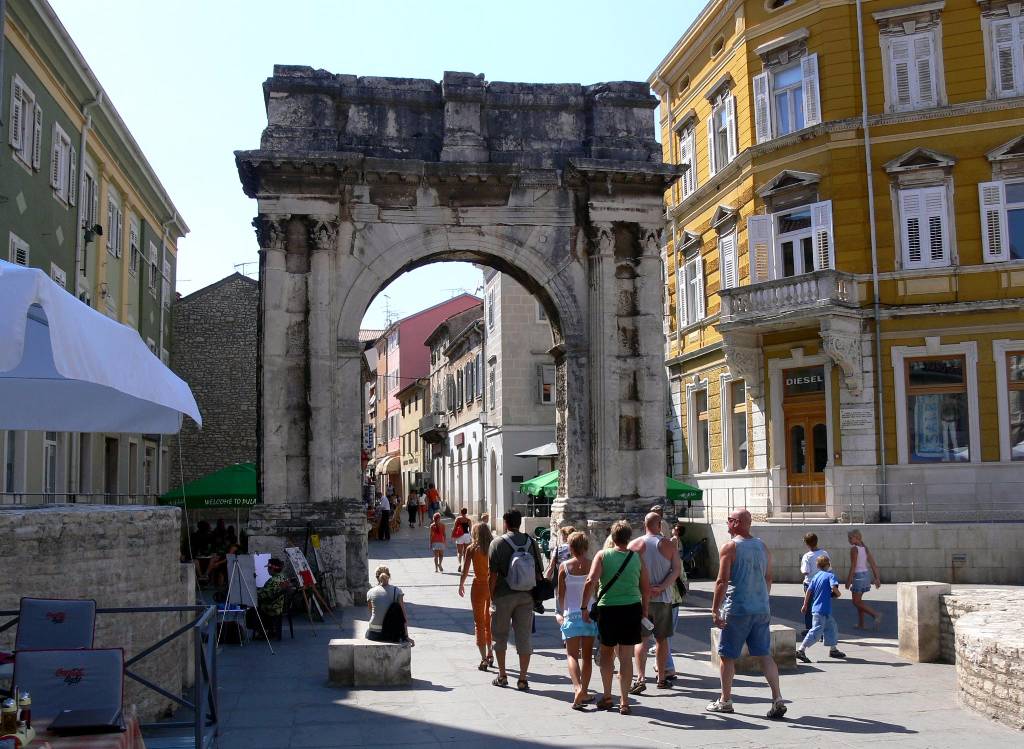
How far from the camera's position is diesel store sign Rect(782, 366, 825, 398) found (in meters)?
23.3

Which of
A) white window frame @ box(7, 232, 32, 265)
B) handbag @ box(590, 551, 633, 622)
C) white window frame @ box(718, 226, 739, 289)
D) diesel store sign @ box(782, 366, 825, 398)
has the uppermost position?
white window frame @ box(718, 226, 739, 289)

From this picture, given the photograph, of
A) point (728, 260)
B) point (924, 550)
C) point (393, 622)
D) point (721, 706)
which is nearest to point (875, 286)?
point (728, 260)

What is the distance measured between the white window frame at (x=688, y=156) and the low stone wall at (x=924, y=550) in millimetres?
11838

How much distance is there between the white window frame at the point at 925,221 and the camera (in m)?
22.5

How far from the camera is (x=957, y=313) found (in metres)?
22.2

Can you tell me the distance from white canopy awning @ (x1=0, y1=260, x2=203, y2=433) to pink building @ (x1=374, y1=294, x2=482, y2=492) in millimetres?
48612

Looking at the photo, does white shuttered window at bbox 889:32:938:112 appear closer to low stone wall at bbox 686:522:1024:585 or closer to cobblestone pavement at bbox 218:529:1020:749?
low stone wall at bbox 686:522:1024:585

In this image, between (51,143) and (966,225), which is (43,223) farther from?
(966,225)

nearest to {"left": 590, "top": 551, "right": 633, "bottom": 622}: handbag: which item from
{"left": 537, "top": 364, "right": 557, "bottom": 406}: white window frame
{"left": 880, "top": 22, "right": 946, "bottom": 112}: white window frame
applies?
{"left": 880, "top": 22, "right": 946, "bottom": 112}: white window frame

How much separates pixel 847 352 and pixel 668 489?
15.9 ft

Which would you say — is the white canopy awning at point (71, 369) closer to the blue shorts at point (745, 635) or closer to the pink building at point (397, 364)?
the blue shorts at point (745, 635)

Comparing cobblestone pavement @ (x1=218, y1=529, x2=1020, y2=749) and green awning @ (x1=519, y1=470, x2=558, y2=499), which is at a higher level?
green awning @ (x1=519, y1=470, x2=558, y2=499)

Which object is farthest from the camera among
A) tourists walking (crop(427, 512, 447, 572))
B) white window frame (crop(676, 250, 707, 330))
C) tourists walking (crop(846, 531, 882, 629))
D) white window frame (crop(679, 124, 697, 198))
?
white window frame (crop(679, 124, 697, 198))

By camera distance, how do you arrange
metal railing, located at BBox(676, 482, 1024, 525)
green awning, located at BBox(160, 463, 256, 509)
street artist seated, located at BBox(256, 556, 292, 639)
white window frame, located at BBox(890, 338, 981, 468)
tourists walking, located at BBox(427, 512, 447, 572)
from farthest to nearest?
tourists walking, located at BBox(427, 512, 447, 572) < white window frame, located at BBox(890, 338, 981, 468) < metal railing, located at BBox(676, 482, 1024, 525) < green awning, located at BBox(160, 463, 256, 509) < street artist seated, located at BBox(256, 556, 292, 639)
